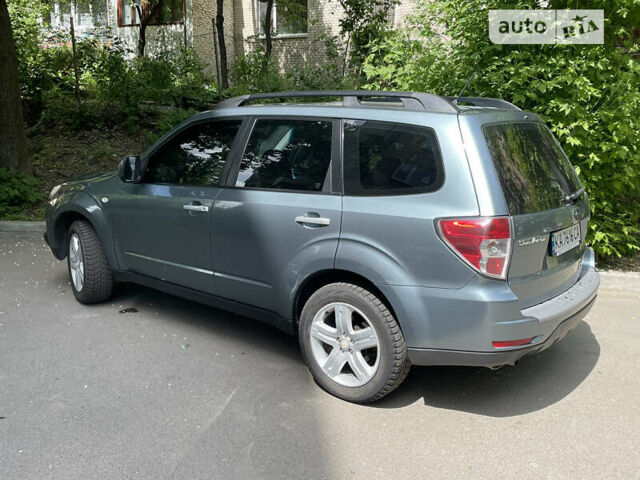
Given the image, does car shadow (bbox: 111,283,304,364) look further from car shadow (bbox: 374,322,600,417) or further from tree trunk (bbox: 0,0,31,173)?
tree trunk (bbox: 0,0,31,173)

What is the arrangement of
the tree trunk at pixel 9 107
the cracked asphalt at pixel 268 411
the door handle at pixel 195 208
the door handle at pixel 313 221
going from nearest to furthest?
1. the cracked asphalt at pixel 268 411
2. the door handle at pixel 313 221
3. the door handle at pixel 195 208
4. the tree trunk at pixel 9 107

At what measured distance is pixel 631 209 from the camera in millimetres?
6203

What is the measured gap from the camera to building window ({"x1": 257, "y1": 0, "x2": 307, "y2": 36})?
21.5m

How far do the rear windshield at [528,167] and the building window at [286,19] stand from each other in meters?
19.1

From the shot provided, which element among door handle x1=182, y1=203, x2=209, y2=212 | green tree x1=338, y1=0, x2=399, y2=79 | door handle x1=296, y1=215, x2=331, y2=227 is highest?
green tree x1=338, y1=0, x2=399, y2=79

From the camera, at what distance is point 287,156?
3.94 metres

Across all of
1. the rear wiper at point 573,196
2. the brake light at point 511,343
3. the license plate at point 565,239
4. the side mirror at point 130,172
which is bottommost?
the brake light at point 511,343

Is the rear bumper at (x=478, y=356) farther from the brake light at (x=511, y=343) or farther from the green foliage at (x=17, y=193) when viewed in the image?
the green foliage at (x=17, y=193)

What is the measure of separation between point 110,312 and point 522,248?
143 inches

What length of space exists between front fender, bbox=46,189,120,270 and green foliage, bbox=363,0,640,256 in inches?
139

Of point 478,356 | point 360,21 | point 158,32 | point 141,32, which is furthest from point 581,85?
point 158,32

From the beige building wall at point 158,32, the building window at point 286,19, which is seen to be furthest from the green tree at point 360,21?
the beige building wall at point 158,32

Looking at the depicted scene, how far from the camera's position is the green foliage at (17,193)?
29.7 ft

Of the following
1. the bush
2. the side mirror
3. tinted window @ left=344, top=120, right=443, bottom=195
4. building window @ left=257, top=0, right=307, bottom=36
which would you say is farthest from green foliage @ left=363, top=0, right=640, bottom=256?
building window @ left=257, top=0, right=307, bottom=36
